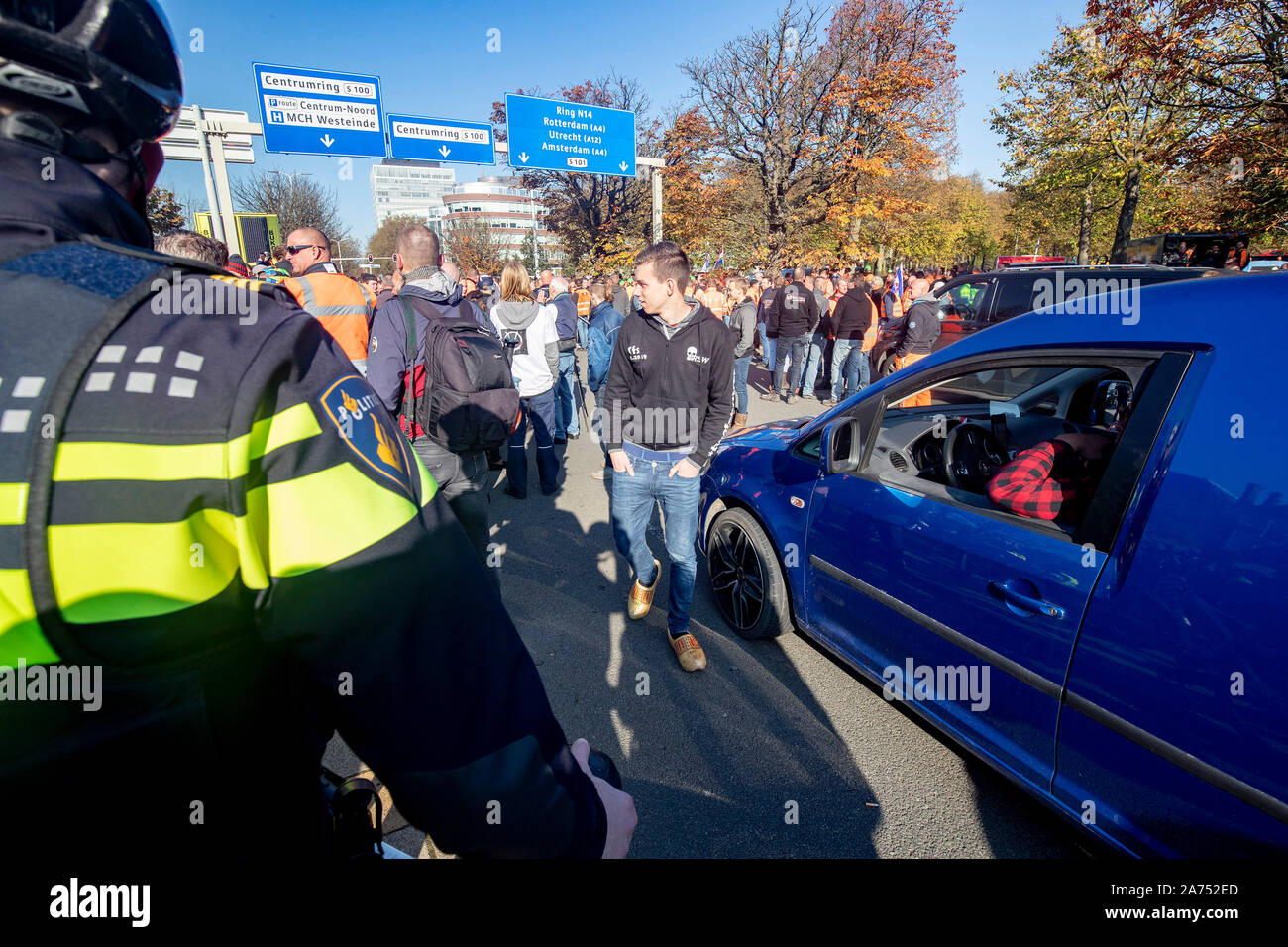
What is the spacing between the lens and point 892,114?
22844 millimetres

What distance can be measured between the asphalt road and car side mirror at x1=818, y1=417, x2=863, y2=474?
119 cm

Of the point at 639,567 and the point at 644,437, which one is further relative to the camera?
the point at 639,567

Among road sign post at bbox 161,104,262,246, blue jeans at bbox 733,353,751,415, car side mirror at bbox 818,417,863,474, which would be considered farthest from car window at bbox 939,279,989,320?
road sign post at bbox 161,104,262,246

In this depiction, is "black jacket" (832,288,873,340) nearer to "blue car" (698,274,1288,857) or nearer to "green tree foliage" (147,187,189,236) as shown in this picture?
"blue car" (698,274,1288,857)

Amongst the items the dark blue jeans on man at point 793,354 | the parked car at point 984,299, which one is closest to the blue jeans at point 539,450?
the parked car at point 984,299

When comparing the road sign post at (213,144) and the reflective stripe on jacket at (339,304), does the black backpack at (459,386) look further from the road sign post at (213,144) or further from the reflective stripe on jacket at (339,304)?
the road sign post at (213,144)

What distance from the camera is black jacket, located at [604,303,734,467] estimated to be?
3168 millimetres

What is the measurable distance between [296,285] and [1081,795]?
4968mm

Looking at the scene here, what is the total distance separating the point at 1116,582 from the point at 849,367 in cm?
802

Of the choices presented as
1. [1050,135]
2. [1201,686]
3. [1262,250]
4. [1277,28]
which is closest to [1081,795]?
[1201,686]

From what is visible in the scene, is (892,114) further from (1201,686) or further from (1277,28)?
(1201,686)

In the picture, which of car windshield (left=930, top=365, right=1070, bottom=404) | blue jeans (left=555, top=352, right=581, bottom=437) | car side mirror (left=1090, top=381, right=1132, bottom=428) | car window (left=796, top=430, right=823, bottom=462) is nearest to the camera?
car window (left=796, top=430, right=823, bottom=462)

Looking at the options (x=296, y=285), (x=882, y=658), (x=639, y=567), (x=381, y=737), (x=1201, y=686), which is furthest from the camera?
(x=296, y=285)

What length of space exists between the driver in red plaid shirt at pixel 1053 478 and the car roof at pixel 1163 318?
1.41ft
